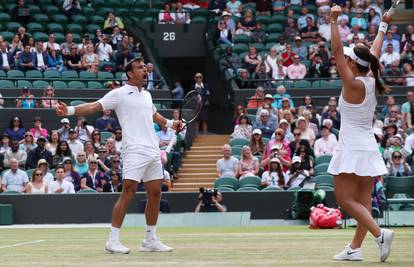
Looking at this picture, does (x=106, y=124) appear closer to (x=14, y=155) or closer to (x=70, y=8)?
(x=14, y=155)

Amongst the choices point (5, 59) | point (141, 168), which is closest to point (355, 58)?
point (141, 168)

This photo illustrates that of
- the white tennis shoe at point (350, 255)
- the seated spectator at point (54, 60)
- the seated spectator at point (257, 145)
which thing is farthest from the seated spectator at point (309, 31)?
the white tennis shoe at point (350, 255)

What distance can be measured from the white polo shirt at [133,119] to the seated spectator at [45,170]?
9.64 metres

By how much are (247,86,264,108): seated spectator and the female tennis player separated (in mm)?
14646

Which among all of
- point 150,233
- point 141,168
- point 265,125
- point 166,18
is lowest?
point 265,125

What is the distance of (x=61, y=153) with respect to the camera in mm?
21703

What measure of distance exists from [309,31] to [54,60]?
6.85 metres

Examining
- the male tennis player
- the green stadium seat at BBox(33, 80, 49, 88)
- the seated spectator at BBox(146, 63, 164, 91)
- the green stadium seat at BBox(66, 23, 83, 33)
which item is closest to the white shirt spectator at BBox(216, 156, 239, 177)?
the seated spectator at BBox(146, 63, 164, 91)

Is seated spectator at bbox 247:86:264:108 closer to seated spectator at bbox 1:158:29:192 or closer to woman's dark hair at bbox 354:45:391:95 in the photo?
seated spectator at bbox 1:158:29:192

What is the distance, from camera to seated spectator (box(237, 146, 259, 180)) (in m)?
21.0

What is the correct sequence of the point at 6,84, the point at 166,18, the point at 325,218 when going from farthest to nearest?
the point at 166,18, the point at 6,84, the point at 325,218

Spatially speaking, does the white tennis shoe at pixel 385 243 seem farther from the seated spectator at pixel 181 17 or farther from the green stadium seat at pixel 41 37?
the seated spectator at pixel 181 17

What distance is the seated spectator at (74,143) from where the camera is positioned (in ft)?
71.9

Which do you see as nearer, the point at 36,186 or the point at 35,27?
the point at 36,186
